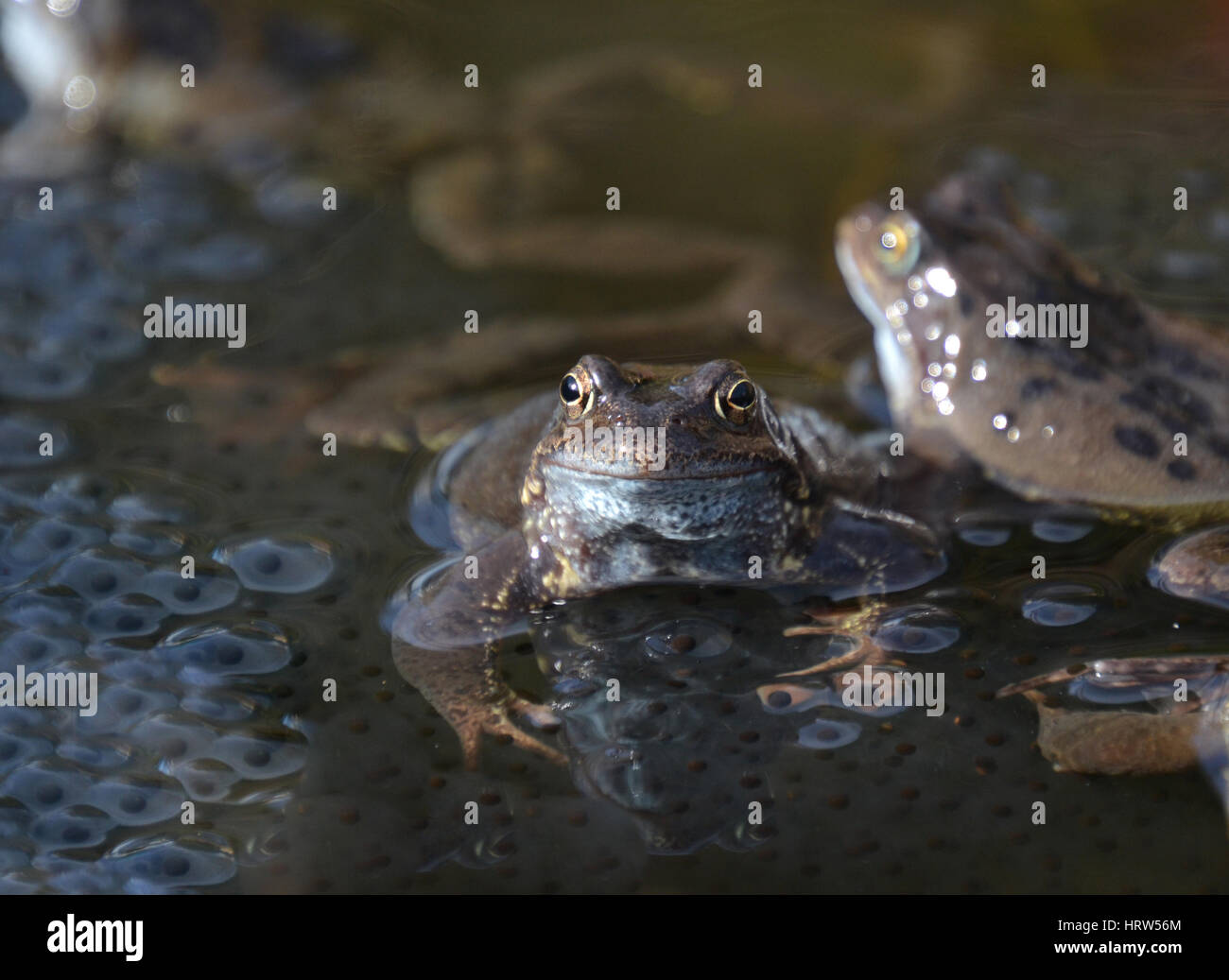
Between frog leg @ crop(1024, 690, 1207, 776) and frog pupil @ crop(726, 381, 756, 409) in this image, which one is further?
frog pupil @ crop(726, 381, 756, 409)

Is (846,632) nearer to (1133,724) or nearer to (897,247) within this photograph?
(1133,724)

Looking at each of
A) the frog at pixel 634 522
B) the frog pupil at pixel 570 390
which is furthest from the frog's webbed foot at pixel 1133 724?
the frog pupil at pixel 570 390

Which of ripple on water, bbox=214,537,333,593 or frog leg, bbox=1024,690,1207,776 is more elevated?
ripple on water, bbox=214,537,333,593

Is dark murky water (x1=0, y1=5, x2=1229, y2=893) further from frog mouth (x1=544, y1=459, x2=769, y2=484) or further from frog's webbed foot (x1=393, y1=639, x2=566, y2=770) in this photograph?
frog mouth (x1=544, y1=459, x2=769, y2=484)

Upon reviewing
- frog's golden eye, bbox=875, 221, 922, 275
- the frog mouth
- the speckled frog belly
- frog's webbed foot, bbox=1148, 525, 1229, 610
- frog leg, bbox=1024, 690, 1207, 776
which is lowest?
frog leg, bbox=1024, 690, 1207, 776

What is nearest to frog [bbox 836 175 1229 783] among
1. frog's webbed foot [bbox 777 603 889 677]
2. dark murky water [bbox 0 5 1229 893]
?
dark murky water [bbox 0 5 1229 893]

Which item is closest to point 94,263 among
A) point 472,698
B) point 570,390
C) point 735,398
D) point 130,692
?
point 130,692
